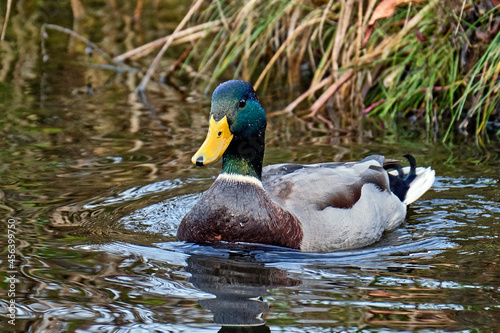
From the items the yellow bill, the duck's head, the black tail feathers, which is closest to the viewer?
the yellow bill

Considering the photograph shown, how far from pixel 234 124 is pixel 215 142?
22cm

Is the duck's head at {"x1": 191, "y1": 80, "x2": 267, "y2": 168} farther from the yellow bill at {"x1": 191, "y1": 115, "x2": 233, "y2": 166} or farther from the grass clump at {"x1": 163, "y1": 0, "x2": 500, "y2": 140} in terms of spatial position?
the grass clump at {"x1": 163, "y1": 0, "x2": 500, "y2": 140}

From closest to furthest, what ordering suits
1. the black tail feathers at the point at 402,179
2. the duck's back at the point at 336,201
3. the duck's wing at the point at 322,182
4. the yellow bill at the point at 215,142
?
the yellow bill at the point at 215,142
the duck's back at the point at 336,201
the duck's wing at the point at 322,182
the black tail feathers at the point at 402,179

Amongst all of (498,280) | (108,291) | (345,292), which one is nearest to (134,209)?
(108,291)

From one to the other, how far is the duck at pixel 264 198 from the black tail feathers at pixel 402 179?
0.40m

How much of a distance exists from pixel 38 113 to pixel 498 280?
17.9 feet

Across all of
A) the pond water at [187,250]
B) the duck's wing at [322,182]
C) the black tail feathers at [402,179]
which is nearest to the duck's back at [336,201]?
the duck's wing at [322,182]

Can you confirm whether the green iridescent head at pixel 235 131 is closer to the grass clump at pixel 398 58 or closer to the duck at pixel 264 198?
the duck at pixel 264 198

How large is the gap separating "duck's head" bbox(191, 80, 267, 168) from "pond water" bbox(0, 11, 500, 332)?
2.11ft

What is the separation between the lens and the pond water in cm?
387

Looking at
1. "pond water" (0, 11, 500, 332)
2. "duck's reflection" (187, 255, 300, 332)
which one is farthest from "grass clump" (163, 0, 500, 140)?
"duck's reflection" (187, 255, 300, 332)

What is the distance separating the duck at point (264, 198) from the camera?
491 cm

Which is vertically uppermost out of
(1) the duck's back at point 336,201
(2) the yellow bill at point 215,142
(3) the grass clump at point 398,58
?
(3) the grass clump at point 398,58

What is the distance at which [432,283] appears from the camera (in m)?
4.32
